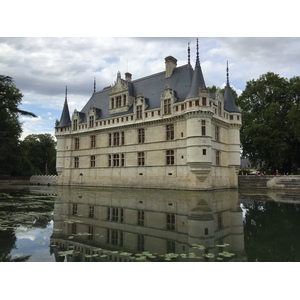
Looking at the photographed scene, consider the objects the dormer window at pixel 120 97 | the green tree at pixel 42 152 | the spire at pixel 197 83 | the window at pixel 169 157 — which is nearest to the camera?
the spire at pixel 197 83

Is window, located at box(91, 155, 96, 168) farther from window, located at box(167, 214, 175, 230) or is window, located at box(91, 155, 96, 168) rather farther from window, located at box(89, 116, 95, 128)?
window, located at box(167, 214, 175, 230)

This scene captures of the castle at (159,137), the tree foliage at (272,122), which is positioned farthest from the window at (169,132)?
the tree foliage at (272,122)

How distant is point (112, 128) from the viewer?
32.2 m

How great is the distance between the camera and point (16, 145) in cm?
3453

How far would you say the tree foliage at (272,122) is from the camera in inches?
1366

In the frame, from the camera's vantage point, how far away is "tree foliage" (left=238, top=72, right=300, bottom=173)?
114ft

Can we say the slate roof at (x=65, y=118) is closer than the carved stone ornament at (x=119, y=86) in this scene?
No

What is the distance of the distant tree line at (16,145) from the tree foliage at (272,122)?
84.9 ft

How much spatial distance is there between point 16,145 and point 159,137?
17605 millimetres

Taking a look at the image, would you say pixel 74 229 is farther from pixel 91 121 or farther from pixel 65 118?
pixel 65 118

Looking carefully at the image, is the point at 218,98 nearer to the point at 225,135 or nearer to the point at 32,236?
the point at 225,135

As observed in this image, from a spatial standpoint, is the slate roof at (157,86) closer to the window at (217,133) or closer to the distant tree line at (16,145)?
the window at (217,133)

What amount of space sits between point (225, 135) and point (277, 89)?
1288cm

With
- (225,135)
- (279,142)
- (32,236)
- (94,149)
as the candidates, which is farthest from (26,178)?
(32,236)
